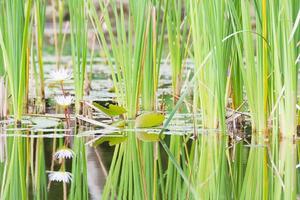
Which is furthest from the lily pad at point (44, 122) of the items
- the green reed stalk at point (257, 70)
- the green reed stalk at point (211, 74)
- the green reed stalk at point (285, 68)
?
the green reed stalk at point (285, 68)

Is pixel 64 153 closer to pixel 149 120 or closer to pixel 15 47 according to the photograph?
pixel 149 120

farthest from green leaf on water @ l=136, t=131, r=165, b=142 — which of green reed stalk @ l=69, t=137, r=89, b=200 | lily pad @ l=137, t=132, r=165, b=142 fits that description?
green reed stalk @ l=69, t=137, r=89, b=200

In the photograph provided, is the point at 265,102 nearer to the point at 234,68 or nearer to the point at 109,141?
the point at 234,68

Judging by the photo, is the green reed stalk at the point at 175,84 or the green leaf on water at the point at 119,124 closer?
the green reed stalk at the point at 175,84

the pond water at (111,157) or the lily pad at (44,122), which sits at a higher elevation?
the lily pad at (44,122)

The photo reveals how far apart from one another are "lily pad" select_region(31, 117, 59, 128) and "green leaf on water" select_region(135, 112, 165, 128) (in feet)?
1.96

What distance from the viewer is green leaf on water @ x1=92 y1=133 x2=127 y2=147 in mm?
4438

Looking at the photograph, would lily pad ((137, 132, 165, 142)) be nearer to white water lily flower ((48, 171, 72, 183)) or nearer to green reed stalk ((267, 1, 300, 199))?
green reed stalk ((267, 1, 300, 199))

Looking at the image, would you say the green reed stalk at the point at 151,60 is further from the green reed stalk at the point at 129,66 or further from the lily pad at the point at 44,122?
the lily pad at the point at 44,122

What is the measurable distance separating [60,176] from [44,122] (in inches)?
64.3

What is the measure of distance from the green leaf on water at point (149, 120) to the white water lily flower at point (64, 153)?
65cm

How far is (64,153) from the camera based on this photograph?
4.10 m

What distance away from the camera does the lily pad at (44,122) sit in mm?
4959

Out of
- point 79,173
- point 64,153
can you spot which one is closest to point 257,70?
point 64,153
